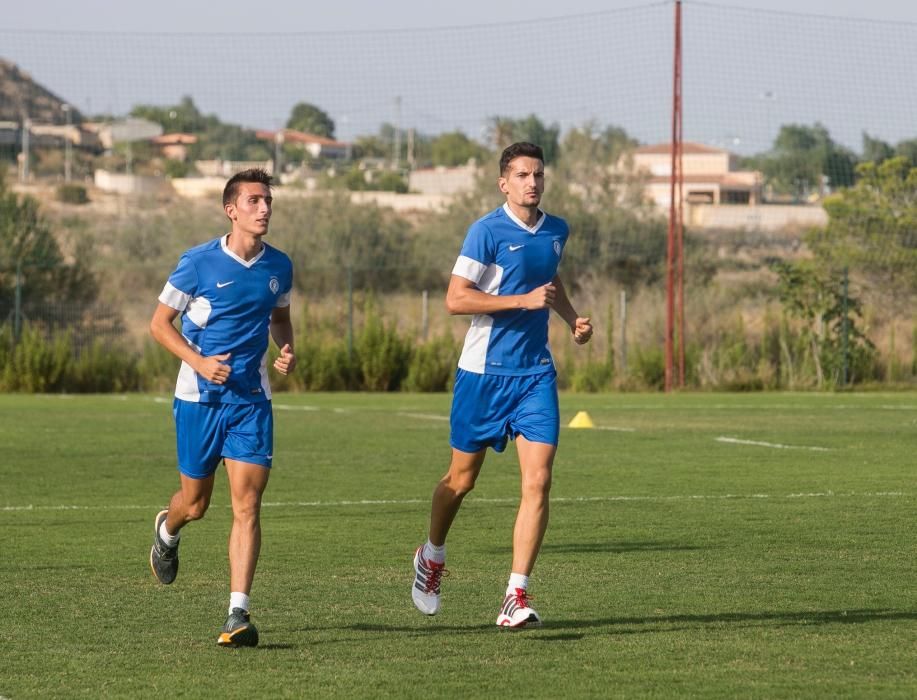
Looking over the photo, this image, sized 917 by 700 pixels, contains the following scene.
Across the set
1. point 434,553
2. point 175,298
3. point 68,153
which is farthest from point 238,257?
point 68,153

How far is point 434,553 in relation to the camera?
8547 millimetres

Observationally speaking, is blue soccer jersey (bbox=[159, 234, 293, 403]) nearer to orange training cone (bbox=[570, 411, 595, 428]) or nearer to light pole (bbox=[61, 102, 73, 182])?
orange training cone (bbox=[570, 411, 595, 428])

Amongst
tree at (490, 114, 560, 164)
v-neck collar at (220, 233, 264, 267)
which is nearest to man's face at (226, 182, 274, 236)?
v-neck collar at (220, 233, 264, 267)

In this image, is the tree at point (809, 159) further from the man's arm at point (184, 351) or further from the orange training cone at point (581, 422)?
the man's arm at point (184, 351)

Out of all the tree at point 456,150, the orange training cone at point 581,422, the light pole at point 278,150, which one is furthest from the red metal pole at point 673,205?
the tree at point 456,150

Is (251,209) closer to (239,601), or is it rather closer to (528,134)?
(239,601)

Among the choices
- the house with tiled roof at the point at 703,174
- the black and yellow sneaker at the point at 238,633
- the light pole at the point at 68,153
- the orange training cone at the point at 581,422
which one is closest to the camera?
the black and yellow sneaker at the point at 238,633

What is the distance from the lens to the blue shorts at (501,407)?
852cm

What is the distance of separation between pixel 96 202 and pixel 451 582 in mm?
79710

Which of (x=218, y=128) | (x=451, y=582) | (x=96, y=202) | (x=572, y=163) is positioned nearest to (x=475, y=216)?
(x=572, y=163)

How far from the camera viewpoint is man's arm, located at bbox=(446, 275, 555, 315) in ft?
26.8

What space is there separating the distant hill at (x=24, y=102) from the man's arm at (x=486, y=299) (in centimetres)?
10243

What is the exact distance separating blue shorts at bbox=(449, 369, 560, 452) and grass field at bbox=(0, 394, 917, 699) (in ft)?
2.83

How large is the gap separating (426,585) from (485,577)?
1307 millimetres
